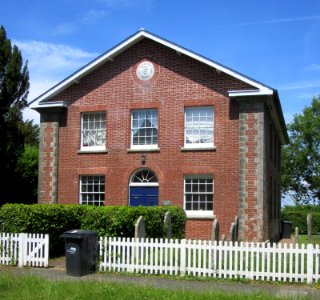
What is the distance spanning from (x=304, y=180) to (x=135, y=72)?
40.4 m

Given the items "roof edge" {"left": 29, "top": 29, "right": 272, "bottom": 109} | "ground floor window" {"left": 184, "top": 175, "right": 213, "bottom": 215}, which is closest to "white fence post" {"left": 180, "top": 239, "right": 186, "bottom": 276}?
"ground floor window" {"left": 184, "top": 175, "right": 213, "bottom": 215}

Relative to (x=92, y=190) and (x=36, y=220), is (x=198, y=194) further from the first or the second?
(x=36, y=220)

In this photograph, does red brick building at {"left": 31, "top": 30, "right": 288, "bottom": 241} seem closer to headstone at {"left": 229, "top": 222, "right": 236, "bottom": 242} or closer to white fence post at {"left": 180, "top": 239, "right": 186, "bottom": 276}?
headstone at {"left": 229, "top": 222, "right": 236, "bottom": 242}

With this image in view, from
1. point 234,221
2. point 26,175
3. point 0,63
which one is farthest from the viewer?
point 26,175

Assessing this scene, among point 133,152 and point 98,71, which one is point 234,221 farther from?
point 98,71

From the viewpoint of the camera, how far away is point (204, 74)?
68.7 feet

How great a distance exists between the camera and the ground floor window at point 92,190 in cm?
2216

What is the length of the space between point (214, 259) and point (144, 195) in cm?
952

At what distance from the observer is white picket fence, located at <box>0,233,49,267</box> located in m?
13.6

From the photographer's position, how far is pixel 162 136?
69.7ft

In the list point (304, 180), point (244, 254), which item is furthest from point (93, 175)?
point (304, 180)

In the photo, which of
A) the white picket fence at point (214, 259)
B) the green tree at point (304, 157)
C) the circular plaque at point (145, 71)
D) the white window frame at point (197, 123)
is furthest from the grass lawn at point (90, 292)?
the green tree at point (304, 157)

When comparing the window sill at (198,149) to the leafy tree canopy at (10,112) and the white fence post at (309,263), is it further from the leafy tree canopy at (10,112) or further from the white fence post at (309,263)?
the leafy tree canopy at (10,112)

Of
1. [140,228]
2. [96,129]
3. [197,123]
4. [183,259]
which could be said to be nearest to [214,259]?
[183,259]
